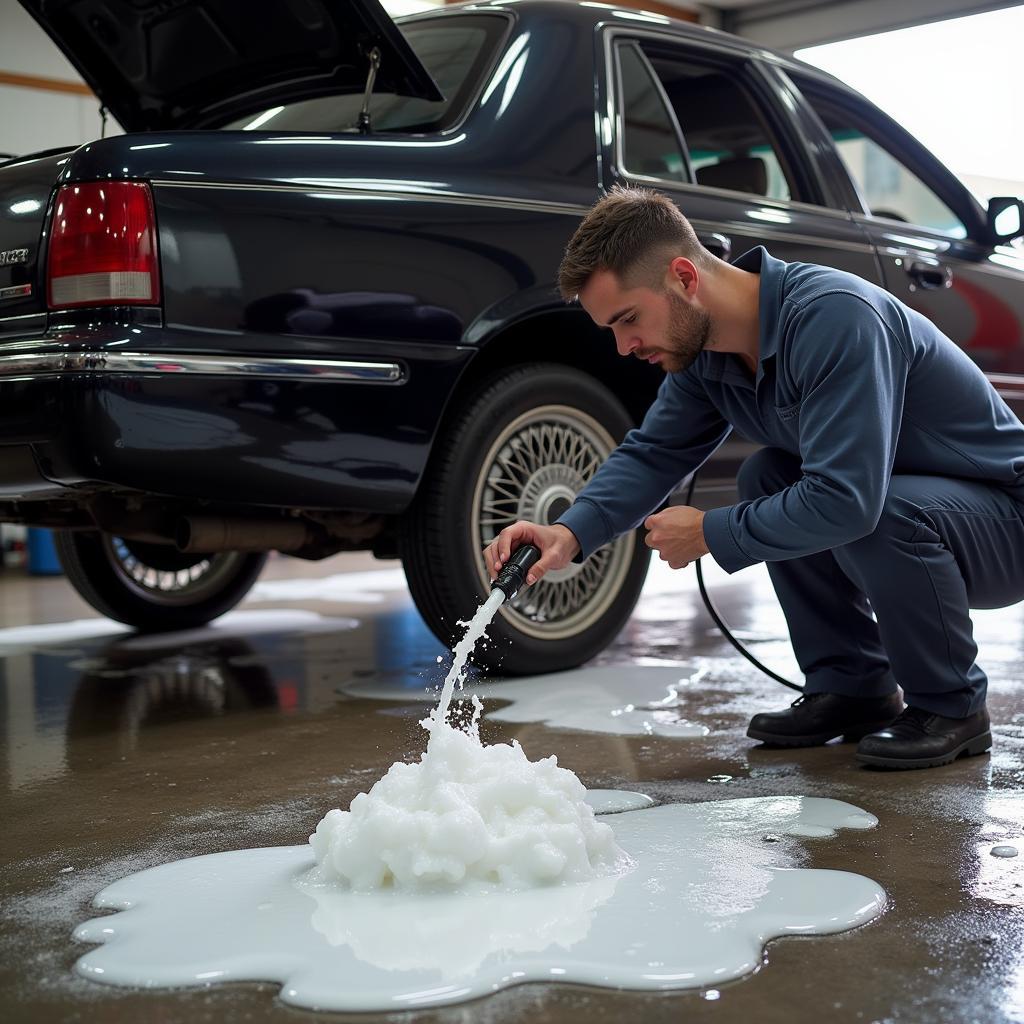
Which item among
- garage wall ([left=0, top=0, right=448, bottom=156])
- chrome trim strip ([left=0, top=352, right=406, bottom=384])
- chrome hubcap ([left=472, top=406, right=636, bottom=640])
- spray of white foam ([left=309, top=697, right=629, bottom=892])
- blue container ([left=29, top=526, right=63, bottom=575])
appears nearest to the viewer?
spray of white foam ([left=309, top=697, right=629, bottom=892])

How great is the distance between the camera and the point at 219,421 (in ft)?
8.82

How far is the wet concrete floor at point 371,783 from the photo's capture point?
1.43 metres

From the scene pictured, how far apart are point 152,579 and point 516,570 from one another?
2.58m

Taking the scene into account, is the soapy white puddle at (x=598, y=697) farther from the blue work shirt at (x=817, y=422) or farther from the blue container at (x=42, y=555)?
the blue container at (x=42, y=555)

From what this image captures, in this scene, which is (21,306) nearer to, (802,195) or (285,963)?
(285,963)

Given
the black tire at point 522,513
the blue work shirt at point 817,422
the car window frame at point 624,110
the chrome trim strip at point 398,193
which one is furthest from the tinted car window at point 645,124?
the blue work shirt at point 817,422

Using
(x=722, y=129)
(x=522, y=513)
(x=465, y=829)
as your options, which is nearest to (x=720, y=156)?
(x=722, y=129)

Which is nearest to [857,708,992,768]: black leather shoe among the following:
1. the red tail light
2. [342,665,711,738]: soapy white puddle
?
[342,665,711,738]: soapy white puddle

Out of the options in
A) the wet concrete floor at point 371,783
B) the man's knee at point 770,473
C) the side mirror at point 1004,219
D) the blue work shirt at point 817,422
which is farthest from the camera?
the side mirror at point 1004,219

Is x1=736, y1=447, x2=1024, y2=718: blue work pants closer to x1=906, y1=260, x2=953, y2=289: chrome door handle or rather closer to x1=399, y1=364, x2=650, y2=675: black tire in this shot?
x1=399, y1=364, x2=650, y2=675: black tire

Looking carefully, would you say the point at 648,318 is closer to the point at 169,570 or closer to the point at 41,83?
the point at 169,570

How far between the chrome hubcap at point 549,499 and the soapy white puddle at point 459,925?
1.37 m

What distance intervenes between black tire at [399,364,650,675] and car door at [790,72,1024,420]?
1154mm

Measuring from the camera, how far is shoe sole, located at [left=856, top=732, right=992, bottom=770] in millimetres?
2416
